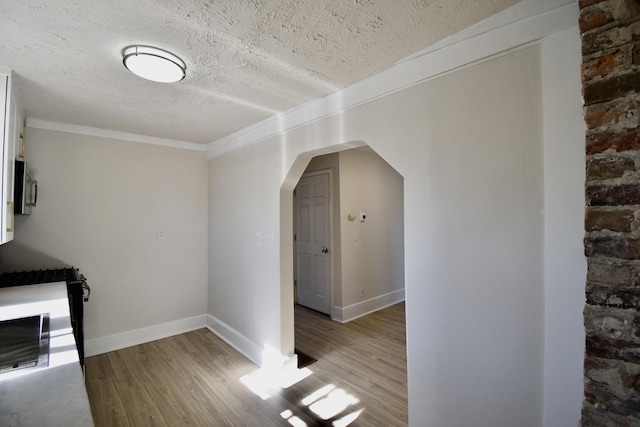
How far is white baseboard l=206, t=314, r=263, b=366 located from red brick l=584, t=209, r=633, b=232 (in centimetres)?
274

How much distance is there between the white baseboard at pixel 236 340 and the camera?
292 cm

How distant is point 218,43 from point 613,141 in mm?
1672

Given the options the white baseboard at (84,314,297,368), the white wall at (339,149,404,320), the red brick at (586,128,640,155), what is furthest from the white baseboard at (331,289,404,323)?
the red brick at (586,128,640,155)

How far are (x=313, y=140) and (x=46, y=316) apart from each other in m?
1.96

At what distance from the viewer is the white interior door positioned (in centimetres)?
414

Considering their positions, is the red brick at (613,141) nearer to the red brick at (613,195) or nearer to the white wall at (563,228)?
the red brick at (613,195)

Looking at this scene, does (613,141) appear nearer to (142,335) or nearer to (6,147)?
(6,147)

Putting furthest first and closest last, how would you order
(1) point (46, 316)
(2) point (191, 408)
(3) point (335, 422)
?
(2) point (191, 408), (3) point (335, 422), (1) point (46, 316)

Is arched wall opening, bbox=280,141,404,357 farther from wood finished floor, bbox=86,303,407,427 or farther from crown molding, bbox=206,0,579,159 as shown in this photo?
crown molding, bbox=206,0,579,159

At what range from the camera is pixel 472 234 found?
143 centimetres

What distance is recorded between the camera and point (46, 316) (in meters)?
1.59

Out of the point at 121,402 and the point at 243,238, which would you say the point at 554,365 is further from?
the point at 121,402

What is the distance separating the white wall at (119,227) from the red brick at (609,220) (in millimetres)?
3747

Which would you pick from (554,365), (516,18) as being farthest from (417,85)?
(554,365)
